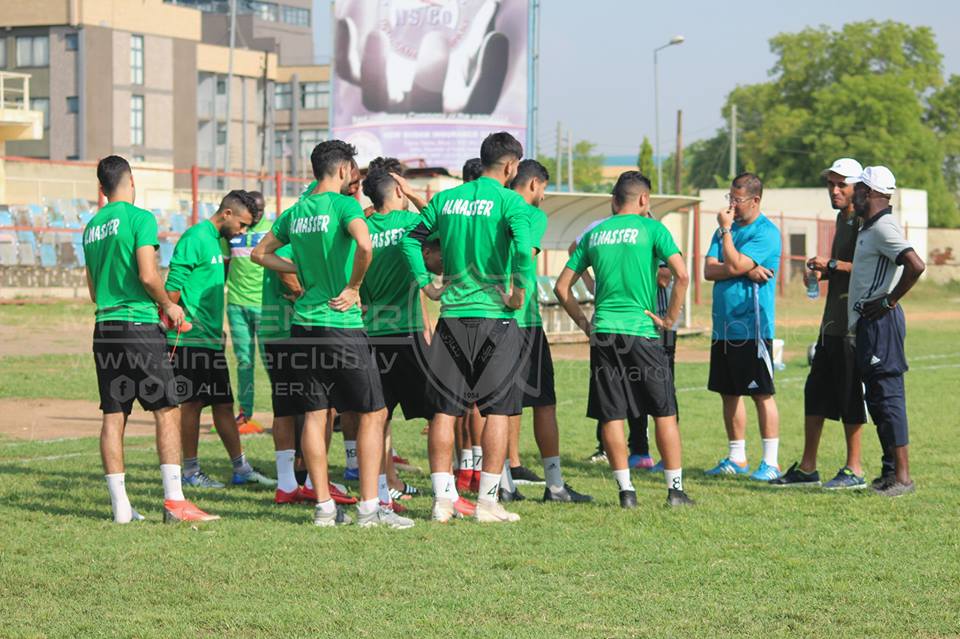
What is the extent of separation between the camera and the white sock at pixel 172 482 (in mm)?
7404

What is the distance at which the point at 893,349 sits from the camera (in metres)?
8.36

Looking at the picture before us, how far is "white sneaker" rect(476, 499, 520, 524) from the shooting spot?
732 centimetres

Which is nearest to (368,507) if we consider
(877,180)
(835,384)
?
(835,384)

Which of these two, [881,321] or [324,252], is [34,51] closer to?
[324,252]

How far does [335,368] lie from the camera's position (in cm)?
717

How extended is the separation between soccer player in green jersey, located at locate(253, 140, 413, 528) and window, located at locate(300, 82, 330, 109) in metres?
79.7

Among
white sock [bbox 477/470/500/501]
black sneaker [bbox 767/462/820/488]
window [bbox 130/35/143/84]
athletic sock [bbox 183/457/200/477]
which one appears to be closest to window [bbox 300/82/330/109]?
window [bbox 130/35/143/84]

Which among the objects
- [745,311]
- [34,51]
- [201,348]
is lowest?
[201,348]

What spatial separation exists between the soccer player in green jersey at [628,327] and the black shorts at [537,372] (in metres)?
0.30

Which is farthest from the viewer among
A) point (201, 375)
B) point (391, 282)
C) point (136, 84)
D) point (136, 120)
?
point (136, 120)

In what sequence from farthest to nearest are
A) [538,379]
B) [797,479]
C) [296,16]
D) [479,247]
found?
1. [296,16]
2. [797,479]
3. [538,379]
4. [479,247]

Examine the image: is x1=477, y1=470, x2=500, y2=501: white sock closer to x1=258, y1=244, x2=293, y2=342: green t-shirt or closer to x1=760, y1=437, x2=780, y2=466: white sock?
x1=258, y1=244, x2=293, y2=342: green t-shirt

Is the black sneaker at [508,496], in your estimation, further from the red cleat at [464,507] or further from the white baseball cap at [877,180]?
the white baseball cap at [877,180]

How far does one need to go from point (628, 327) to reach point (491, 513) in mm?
1451
